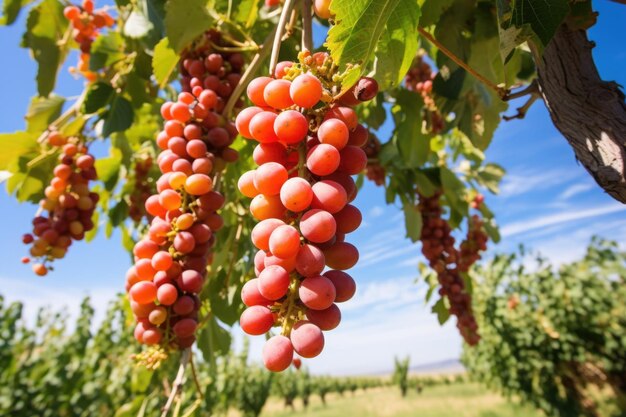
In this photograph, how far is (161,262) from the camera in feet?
3.55

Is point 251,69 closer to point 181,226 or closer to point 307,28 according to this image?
point 307,28

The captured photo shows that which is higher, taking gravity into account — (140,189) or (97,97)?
(97,97)

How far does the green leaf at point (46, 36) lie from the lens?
1981 mm

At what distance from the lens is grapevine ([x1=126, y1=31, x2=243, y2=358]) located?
1.08 m

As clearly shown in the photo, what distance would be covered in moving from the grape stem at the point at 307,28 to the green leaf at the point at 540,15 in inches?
15.4

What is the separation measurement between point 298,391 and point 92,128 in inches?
1078

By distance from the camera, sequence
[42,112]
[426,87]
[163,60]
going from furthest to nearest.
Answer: [426,87] < [42,112] < [163,60]

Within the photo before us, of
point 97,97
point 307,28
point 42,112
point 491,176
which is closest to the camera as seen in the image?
point 307,28

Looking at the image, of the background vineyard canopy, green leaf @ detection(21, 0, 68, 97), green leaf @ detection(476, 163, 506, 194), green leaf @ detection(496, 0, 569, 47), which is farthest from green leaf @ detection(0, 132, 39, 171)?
green leaf @ detection(476, 163, 506, 194)

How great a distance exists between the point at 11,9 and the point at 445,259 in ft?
10.0

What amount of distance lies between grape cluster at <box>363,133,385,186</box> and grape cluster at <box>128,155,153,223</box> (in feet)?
4.74

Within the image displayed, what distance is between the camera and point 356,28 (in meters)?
0.68

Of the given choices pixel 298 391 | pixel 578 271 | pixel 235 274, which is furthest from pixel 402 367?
pixel 235 274

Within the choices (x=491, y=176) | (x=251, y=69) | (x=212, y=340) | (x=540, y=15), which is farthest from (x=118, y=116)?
(x=491, y=176)
